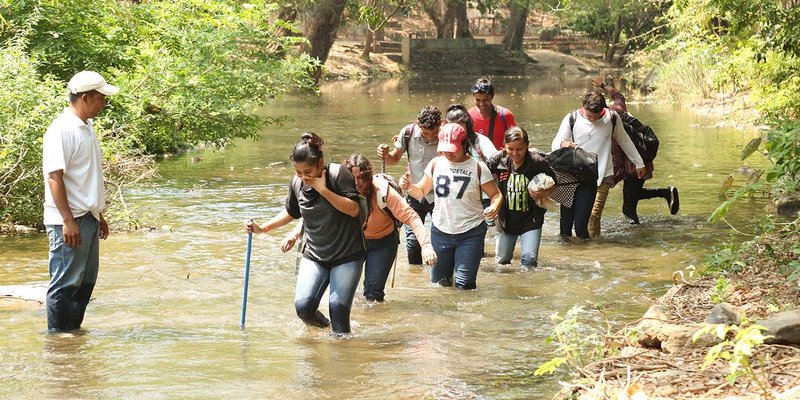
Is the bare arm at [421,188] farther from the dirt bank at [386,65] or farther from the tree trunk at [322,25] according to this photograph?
the dirt bank at [386,65]

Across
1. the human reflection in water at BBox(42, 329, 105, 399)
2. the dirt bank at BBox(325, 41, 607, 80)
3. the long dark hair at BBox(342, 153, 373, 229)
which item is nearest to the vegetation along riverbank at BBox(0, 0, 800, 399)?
the long dark hair at BBox(342, 153, 373, 229)

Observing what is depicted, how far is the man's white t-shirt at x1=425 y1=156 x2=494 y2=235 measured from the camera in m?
9.15

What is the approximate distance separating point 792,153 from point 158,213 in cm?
788

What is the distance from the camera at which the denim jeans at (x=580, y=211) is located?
1176 cm

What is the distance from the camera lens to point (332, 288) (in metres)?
7.78

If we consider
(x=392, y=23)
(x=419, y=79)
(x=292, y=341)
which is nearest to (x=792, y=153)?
(x=292, y=341)

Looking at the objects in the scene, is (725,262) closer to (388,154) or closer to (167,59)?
(388,154)

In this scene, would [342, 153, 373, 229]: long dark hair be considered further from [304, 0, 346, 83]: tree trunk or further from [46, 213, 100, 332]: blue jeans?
[304, 0, 346, 83]: tree trunk

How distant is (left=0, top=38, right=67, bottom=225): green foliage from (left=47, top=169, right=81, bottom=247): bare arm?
405cm

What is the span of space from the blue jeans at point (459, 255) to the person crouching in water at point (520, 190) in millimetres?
930

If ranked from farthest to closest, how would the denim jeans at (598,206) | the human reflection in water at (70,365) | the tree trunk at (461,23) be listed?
1. the tree trunk at (461,23)
2. the denim jeans at (598,206)
3. the human reflection in water at (70,365)

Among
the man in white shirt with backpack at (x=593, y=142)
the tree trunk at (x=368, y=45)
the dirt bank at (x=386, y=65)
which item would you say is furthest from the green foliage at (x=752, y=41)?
the tree trunk at (x=368, y=45)

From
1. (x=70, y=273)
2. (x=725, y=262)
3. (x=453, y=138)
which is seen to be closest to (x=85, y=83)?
(x=70, y=273)

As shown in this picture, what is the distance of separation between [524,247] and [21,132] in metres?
5.08
